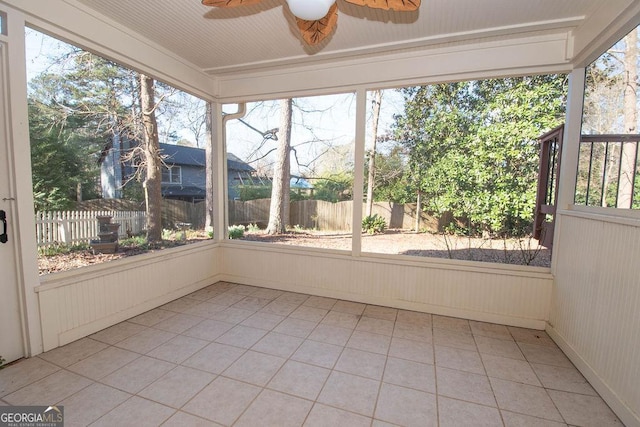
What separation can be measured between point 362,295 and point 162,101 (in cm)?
324

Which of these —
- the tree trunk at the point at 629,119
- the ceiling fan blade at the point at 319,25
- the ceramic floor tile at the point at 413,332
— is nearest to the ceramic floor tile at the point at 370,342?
the ceramic floor tile at the point at 413,332

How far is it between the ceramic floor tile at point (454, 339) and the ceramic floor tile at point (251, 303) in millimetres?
1788

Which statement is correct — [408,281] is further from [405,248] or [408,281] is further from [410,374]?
[410,374]

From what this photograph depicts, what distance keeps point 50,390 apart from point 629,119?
406cm

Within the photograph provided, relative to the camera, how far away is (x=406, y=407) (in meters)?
1.68

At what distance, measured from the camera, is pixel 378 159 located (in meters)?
3.55

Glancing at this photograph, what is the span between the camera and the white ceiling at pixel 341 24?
2148 mm

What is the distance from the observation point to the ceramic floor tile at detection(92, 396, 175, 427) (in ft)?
4.99

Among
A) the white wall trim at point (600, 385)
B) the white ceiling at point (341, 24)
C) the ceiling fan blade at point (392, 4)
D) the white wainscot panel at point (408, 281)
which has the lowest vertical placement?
the white wall trim at point (600, 385)

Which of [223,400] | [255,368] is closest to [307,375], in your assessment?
[255,368]

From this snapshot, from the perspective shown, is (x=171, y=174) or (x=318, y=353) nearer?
(x=318, y=353)

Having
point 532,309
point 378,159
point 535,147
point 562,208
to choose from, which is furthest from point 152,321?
point 535,147

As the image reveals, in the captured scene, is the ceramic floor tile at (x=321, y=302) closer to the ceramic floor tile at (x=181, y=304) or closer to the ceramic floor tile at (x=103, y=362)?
the ceramic floor tile at (x=181, y=304)

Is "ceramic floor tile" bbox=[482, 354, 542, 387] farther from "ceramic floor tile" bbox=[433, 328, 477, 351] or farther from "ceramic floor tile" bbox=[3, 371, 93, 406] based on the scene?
"ceramic floor tile" bbox=[3, 371, 93, 406]
